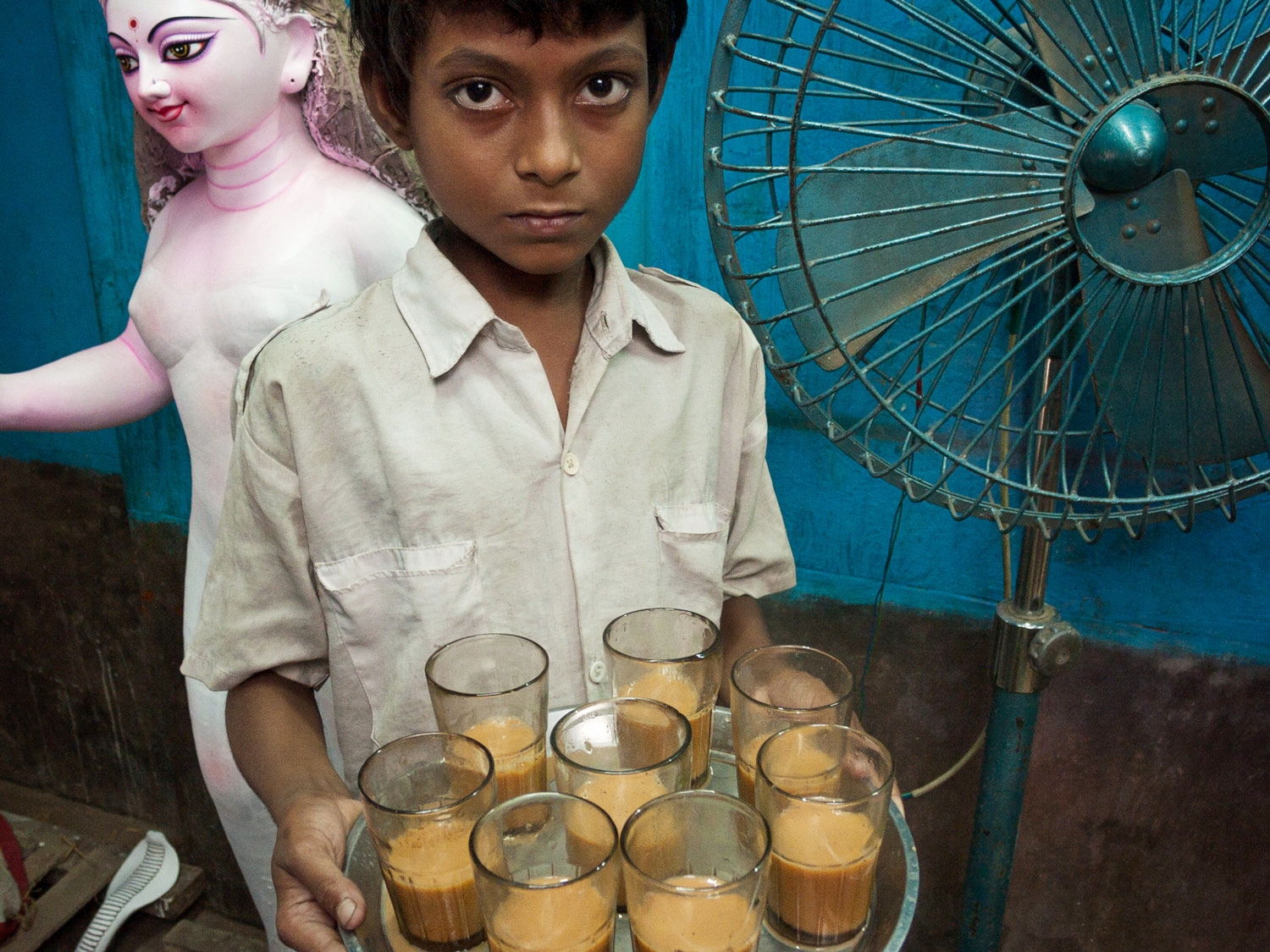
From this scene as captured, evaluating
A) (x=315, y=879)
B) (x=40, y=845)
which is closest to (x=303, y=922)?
(x=315, y=879)

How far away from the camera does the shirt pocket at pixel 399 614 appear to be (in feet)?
3.43

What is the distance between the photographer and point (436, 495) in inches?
40.8

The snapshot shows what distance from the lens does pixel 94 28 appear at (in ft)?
5.95

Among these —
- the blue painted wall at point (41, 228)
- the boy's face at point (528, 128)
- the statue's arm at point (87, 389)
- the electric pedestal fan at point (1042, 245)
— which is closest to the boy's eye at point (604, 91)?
the boy's face at point (528, 128)

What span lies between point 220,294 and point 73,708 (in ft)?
4.89

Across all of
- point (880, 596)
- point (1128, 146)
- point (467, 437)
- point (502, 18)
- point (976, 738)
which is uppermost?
point (502, 18)

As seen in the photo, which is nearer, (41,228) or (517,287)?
(517,287)

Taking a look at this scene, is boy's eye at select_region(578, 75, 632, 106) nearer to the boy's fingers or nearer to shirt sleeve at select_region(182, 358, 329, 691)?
shirt sleeve at select_region(182, 358, 329, 691)

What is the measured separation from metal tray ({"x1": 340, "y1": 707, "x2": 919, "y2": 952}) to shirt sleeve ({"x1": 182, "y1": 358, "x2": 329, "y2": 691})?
27 cm

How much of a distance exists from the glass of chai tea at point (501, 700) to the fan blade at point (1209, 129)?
77 centimetres

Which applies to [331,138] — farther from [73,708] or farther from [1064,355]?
[73,708]

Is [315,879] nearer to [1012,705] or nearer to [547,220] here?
[547,220]

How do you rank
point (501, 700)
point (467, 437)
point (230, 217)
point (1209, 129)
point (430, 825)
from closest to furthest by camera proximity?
point (430, 825) < point (501, 700) < point (1209, 129) < point (467, 437) < point (230, 217)

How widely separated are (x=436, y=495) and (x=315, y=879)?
400mm
